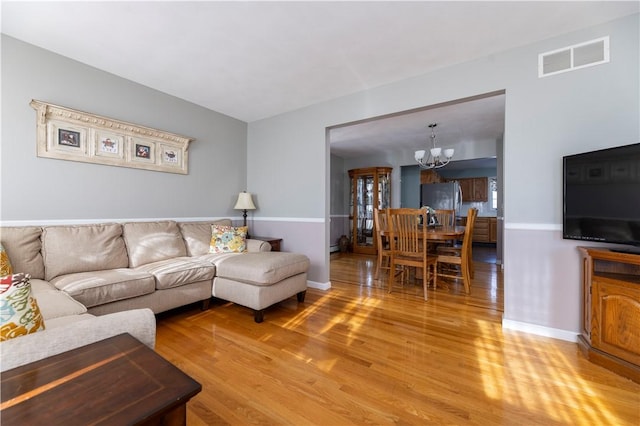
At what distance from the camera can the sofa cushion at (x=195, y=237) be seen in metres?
3.10

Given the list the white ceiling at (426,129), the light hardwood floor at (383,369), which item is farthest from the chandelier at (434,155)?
the light hardwood floor at (383,369)

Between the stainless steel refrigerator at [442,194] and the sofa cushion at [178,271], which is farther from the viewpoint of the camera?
the stainless steel refrigerator at [442,194]

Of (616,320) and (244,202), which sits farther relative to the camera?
(244,202)

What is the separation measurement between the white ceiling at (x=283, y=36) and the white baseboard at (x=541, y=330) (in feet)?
7.62

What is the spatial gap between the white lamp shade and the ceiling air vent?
3.36 m

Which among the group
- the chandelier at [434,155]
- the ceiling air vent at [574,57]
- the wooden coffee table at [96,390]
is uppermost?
the ceiling air vent at [574,57]

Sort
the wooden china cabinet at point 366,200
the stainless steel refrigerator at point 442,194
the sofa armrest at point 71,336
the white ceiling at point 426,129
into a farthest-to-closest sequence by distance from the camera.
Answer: the stainless steel refrigerator at point 442,194 < the wooden china cabinet at point 366,200 < the white ceiling at point 426,129 < the sofa armrest at point 71,336

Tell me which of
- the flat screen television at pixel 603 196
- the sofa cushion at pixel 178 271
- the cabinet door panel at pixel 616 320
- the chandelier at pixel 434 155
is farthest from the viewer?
the chandelier at pixel 434 155

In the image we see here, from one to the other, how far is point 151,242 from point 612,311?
3.71m

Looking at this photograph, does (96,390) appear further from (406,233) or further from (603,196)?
(406,233)

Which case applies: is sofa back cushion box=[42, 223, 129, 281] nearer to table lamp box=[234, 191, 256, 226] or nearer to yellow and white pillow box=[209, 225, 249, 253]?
yellow and white pillow box=[209, 225, 249, 253]

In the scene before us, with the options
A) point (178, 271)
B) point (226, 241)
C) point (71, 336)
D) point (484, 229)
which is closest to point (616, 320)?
point (71, 336)

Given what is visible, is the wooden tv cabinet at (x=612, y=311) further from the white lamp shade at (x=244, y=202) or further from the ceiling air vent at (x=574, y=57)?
the white lamp shade at (x=244, y=202)

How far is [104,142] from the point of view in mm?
2682
